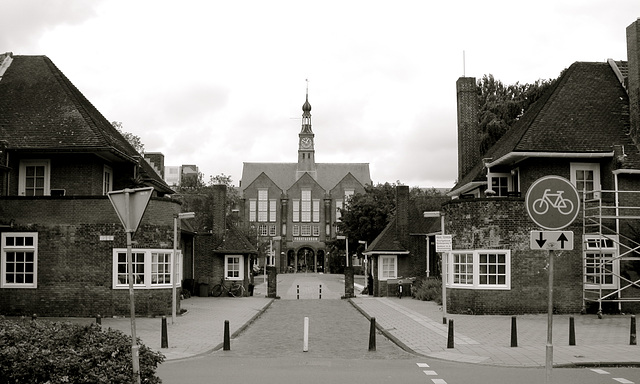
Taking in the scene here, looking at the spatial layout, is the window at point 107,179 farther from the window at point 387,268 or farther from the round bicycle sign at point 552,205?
the round bicycle sign at point 552,205

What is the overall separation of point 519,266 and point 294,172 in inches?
3904

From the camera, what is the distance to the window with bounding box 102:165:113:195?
2872 centimetres

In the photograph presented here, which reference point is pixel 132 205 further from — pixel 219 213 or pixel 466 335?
pixel 219 213

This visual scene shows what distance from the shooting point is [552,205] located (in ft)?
32.9

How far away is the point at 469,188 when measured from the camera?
1415 inches

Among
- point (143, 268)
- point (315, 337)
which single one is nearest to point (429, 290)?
point (143, 268)

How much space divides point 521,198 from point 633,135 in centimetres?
528

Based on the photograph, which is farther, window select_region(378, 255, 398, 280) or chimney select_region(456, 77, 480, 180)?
window select_region(378, 255, 398, 280)

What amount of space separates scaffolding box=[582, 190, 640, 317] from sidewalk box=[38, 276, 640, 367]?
136 cm

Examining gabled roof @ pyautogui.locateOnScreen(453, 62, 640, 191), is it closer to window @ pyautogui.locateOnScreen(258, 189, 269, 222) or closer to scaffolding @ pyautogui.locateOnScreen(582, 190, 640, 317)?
scaffolding @ pyautogui.locateOnScreen(582, 190, 640, 317)

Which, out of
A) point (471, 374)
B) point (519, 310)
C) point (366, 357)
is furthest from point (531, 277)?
point (471, 374)

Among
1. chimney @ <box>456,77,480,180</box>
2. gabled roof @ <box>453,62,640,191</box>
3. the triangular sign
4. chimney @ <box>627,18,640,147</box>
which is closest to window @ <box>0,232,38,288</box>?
the triangular sign

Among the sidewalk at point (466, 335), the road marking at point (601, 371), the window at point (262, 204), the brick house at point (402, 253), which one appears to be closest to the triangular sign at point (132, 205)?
the sidewalk at point (466, 335)

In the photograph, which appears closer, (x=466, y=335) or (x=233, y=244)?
(x=466, y=335)
